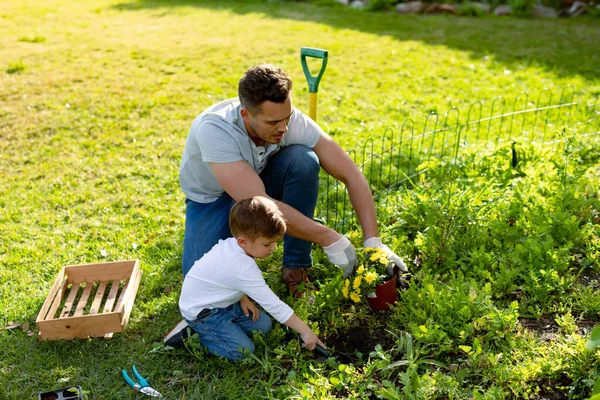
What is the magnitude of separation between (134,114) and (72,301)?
2.86 meters

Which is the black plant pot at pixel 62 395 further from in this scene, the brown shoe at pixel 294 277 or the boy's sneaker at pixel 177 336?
the brown shoe at pixel 294 277

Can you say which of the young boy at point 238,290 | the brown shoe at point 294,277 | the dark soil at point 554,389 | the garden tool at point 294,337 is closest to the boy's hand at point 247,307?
the young boy at point 238,290

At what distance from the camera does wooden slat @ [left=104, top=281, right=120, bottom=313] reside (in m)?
3.26

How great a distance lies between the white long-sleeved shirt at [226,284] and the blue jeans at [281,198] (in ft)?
1.11

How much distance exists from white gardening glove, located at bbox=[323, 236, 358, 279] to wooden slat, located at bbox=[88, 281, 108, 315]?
1280mm

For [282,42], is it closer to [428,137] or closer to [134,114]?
[134,114]

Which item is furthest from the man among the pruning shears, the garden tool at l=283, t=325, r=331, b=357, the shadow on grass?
the shadow on grass

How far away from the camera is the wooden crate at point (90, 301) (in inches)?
118

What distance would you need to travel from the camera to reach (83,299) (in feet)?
11.0

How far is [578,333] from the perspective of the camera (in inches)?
117

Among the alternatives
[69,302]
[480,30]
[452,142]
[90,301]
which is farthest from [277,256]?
[480,30]

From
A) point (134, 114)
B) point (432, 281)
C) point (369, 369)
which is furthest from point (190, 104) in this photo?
point (369, 369)

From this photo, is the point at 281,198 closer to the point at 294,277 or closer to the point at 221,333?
the point at 294,277

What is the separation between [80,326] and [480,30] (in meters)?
7.58
